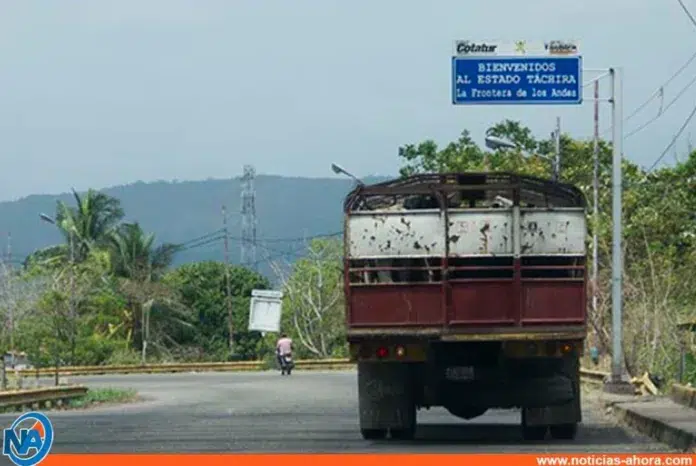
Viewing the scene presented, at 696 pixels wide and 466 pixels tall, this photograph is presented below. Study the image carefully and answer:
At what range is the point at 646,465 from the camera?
40.5 feet

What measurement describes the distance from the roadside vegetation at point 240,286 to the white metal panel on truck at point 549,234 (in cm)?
1110

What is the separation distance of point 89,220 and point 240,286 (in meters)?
10.1

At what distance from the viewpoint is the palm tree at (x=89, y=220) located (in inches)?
2726

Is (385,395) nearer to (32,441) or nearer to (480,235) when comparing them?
(480,235)

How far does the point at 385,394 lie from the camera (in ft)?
52.2

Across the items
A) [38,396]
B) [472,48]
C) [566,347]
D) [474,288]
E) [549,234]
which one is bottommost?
[38,396]

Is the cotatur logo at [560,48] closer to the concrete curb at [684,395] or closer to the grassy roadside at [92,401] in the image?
the concrete curb at [684,395]

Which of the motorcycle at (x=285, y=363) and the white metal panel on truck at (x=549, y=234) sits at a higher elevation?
the white metal panel on truck at (x=549, y=234)

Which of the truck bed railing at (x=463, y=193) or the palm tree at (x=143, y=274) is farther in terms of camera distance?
the palm tree at (x=143, y=274)

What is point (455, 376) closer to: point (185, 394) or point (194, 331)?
point (185, 394)

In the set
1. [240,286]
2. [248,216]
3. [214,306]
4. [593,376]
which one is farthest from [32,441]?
[248,216]

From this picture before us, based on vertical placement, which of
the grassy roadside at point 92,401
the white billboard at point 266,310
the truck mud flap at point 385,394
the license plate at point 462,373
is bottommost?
the grassy roadside at point 92,401

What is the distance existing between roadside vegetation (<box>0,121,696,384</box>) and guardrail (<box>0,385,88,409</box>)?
7.63m

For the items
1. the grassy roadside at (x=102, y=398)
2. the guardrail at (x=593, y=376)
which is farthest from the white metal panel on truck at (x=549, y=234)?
the grassy roadside at (x=102, y=398)
